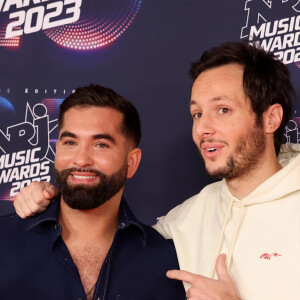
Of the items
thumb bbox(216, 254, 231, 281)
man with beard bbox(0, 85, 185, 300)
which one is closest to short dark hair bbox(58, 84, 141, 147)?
man with beard bbox(0, 85, 185, 300)

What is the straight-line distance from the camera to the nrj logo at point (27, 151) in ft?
8.39

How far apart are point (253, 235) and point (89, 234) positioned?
64 centimetres

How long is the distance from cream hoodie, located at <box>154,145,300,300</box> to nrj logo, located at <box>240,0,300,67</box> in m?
0.66

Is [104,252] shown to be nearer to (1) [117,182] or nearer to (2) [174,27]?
(1) [117,182]

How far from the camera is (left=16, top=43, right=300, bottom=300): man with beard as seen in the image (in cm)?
171

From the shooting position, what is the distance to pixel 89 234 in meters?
2.06

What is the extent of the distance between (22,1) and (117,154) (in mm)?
1068

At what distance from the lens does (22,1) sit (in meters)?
2.63

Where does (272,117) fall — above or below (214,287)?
above

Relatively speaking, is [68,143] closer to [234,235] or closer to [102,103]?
[102,103]

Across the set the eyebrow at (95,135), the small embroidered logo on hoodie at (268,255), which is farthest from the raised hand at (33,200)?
the small embroidered logo on hoodie at (268,255)

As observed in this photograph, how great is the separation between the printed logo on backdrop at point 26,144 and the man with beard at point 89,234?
18.1 inches

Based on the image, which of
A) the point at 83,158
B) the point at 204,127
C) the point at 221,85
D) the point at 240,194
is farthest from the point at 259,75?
the point at 83,158

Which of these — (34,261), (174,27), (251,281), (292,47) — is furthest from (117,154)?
(292,47)
